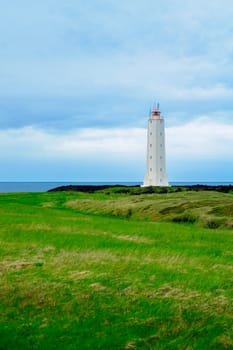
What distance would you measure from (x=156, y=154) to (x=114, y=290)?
263 feet

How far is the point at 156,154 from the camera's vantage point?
92.6 meters

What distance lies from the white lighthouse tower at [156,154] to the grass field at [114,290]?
6749 cm

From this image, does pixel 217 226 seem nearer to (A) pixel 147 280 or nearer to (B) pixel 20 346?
(A) pixel 147 280

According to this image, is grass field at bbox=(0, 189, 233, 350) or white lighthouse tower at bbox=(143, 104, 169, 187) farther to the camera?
white lighthouse tower at bbox=(143, 104, 169, 187)

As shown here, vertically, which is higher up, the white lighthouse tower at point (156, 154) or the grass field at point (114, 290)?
the white lighthouse tower at point (156, 154)

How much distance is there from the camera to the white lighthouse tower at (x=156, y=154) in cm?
9238

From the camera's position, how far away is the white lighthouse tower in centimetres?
9238

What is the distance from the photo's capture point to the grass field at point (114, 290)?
1032cm

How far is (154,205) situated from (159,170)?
53.5 m

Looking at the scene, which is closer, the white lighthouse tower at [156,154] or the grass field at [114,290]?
the grass field at [114,290]

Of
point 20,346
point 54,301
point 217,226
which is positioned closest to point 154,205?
point 217,226

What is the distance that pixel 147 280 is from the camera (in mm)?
14453

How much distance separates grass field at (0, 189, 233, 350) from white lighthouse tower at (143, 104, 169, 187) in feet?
221

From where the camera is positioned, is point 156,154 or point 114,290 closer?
point 114,290
